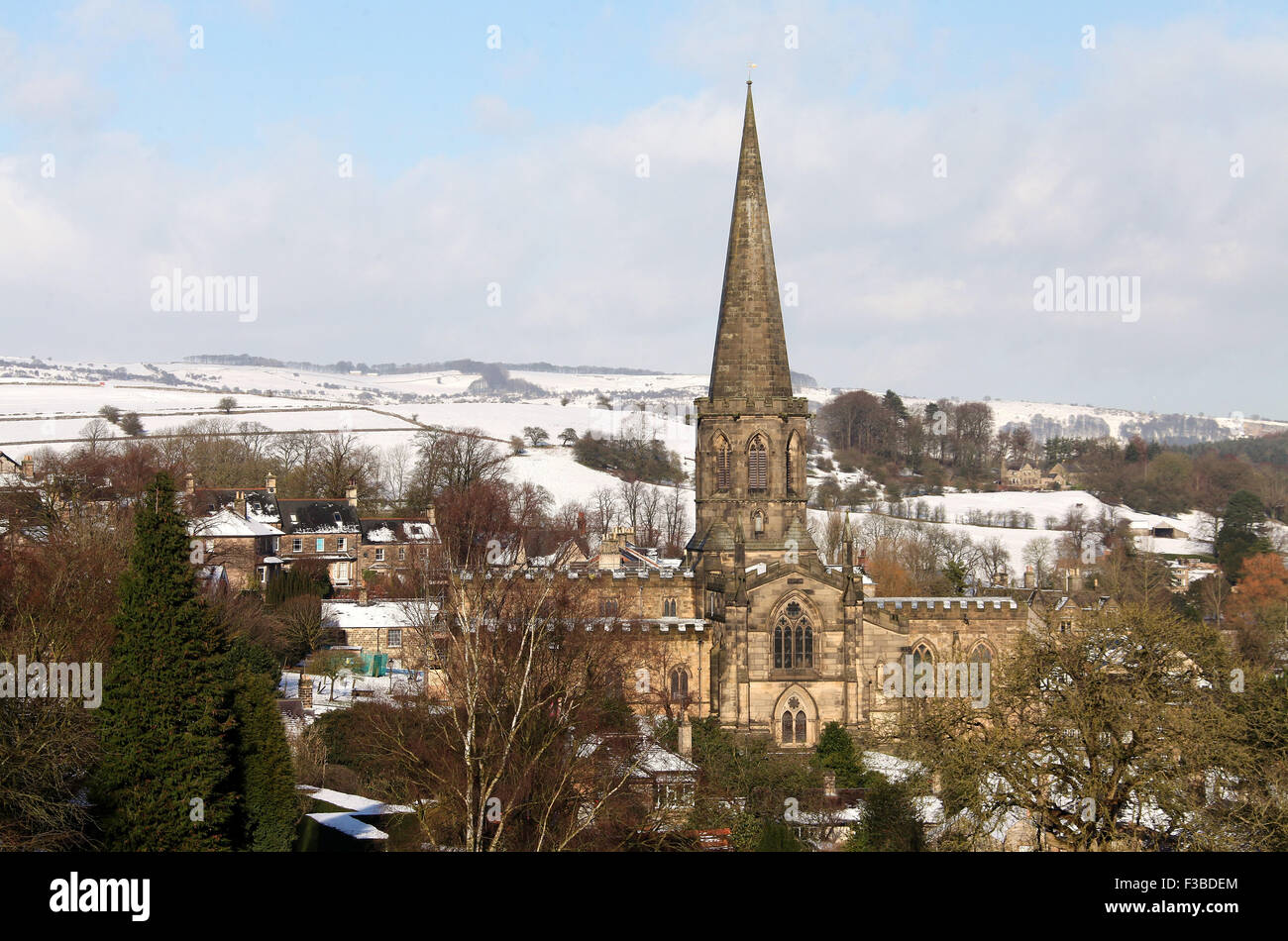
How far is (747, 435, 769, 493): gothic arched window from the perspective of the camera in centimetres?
5141

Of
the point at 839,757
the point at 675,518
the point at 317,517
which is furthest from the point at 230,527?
the point at 675,518

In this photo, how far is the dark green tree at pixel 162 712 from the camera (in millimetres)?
24641

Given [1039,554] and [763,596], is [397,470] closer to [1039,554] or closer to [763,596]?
[1039,554]

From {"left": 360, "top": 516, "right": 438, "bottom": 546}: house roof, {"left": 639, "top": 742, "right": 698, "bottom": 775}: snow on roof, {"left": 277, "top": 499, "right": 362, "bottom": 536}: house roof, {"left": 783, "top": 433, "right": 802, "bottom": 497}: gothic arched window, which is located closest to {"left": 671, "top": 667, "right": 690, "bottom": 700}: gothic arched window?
{"left": 783, "top": 433, "right": 802, "bottom": 497}: gothic arched window

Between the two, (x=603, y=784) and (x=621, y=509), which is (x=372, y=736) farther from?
(x=621, y=509)

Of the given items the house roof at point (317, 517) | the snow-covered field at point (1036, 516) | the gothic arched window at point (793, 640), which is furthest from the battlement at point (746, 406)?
the snow-covered field at point (1036, 516)

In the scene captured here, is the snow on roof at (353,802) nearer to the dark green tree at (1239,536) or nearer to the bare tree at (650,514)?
the bare tree at (650,514)

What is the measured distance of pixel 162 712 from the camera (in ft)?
83.3

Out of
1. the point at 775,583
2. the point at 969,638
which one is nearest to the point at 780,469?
the point at 775,583
